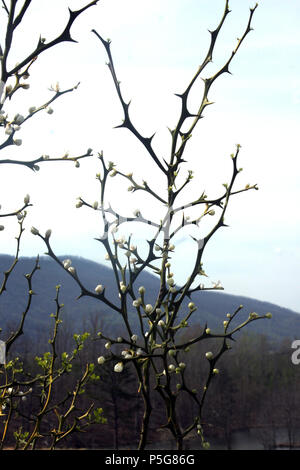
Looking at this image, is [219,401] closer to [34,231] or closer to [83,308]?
[34,231]

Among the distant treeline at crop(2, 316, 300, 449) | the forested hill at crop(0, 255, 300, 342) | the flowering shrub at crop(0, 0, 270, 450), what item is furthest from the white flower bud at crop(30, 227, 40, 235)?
the forested hill at crop(0, 255, 300, 342)

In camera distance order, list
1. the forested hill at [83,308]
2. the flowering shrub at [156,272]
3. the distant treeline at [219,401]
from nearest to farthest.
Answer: the flowering shrub at [156,272]
the distant treeline at [219,401]
the forested hill at [83,308]

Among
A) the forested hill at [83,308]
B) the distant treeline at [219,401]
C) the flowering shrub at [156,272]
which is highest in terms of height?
the forested hill at [83,308]

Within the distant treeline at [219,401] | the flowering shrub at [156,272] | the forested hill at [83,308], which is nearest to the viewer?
the flowering shrub at [156,272]

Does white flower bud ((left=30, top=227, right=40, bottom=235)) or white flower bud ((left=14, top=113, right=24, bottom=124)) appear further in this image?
white flower bud ((left=14, top=113, right=24, bottom=124))

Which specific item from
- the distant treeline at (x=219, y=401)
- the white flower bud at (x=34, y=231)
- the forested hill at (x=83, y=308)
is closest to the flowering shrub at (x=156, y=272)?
the white flower bud at (x=34, y=231)

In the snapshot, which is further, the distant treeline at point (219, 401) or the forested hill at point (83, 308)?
the forested hill at point (83, 308)

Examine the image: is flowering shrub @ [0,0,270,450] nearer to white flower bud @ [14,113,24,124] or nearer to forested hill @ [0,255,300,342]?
white flower bud @ [14,113,24,124]

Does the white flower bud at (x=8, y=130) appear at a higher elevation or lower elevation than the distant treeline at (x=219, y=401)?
lower

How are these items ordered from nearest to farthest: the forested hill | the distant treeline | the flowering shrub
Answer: the flowering shrub, the distant treeline, the forested hill

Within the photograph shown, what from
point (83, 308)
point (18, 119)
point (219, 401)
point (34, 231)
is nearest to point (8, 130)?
point (18, 119)

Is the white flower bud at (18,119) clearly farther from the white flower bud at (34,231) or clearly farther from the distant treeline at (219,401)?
the distant treeline at (219,401)

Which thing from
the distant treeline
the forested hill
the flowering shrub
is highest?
the forested hill
